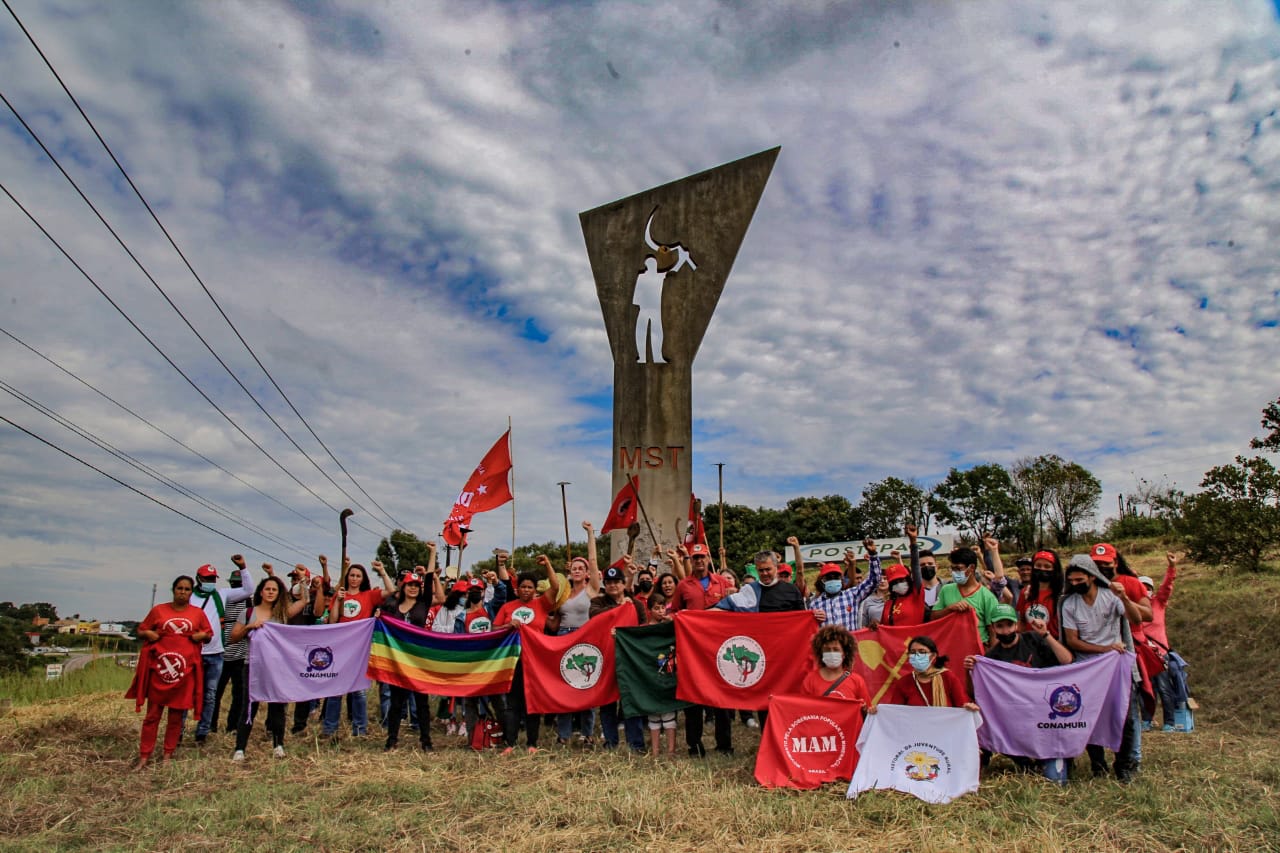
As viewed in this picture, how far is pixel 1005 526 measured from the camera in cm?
4403

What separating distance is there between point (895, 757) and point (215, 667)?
22.1 feet

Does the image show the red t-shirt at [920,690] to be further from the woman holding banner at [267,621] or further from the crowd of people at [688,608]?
the woman holding banner at [267,621]

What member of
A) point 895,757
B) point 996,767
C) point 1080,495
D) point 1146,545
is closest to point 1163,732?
point 996,767

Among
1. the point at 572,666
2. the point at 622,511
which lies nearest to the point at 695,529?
the point at 622,511

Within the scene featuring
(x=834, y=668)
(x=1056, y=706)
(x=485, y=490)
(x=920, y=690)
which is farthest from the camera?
(x=485, y=490)

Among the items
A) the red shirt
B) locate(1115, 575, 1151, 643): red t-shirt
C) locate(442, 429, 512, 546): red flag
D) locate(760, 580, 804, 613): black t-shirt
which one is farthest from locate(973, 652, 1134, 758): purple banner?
locate(442, 429, 512, 546): red flag

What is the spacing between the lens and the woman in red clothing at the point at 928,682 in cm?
684

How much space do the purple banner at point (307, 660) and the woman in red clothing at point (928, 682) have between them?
5378 mm

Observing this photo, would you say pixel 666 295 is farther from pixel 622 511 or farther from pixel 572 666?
pixel 572 666

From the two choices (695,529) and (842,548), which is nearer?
(695,529)

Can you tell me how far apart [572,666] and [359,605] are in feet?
8.10

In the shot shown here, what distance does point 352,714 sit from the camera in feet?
30.9

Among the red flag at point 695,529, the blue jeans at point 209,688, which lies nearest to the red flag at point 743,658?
the blue jeans at point 209,688

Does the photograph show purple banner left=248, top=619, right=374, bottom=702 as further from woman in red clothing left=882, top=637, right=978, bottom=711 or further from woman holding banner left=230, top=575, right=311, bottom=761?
woman in red clothing left=882, top=637, right=978, bottom=711
